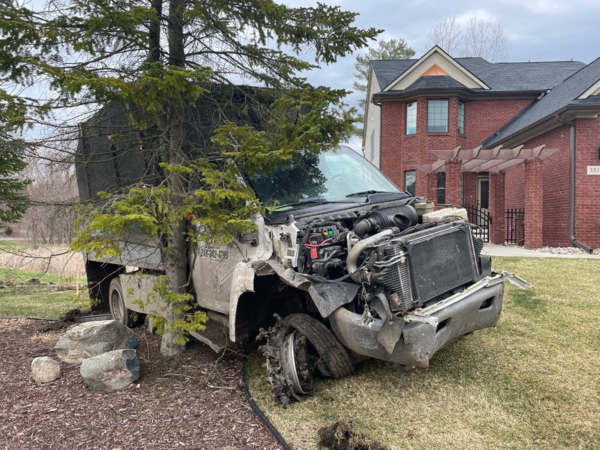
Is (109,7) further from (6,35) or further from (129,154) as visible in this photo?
(129,154)

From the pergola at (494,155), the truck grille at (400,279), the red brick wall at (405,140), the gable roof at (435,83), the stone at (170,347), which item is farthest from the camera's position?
the red brick wall at (405,140)

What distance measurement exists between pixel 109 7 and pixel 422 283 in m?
3.50

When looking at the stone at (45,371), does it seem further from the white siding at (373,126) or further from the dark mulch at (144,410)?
the white siding at (373,126)

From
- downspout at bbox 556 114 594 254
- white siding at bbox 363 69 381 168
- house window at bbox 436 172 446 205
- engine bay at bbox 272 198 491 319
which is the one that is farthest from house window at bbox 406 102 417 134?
engine bay at bbox 272 198 491 319

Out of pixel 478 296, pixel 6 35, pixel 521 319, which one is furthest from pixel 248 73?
pixel 521 319

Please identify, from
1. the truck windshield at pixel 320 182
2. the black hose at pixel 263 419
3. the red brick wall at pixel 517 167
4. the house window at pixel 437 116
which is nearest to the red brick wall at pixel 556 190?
the red brick wall at pixel 517 167

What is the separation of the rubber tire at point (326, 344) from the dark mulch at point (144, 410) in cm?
75

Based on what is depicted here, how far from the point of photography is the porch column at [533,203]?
1266cm

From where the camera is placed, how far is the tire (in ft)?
12.2

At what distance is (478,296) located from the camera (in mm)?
3600

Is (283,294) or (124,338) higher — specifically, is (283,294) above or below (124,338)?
above

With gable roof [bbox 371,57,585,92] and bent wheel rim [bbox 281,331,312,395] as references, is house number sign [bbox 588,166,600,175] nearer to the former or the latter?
gable roof [bbox 371,57,585,92]

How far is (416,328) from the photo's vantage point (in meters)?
3.10

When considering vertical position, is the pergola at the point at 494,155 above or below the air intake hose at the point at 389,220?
above
